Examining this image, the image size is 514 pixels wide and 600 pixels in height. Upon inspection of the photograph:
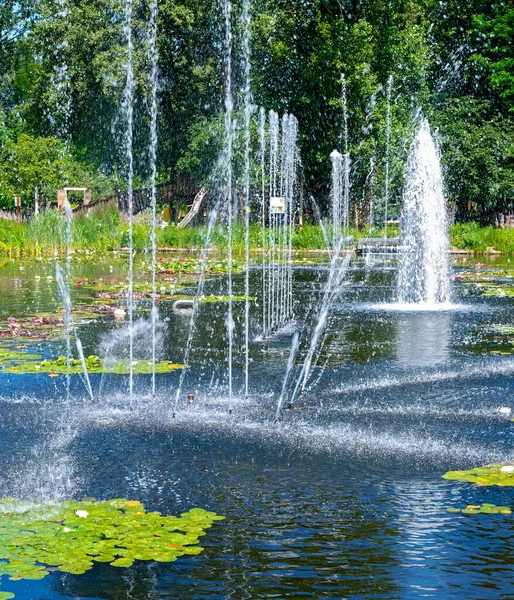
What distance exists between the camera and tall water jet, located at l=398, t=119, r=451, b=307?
16.8 metres

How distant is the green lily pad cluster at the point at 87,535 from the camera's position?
4.64 metres

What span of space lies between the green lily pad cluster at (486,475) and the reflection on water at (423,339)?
4102mm

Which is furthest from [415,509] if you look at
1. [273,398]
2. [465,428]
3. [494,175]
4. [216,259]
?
[494,175]

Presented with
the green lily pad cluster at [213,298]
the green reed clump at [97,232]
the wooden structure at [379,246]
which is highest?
the green reed clump at [97,232]

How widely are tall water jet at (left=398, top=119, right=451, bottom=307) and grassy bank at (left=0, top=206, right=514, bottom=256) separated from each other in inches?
510

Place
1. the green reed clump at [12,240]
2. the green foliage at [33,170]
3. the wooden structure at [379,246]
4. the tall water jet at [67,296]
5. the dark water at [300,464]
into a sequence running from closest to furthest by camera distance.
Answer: the dark water at [300,464] → the tall water jet at [67,296] → the green reed clump at [12,240] → the wooden structure at [379,246] → the green foliage at [33,170]

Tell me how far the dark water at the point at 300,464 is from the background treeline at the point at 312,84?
27459mm

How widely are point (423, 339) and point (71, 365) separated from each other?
14.1 feet

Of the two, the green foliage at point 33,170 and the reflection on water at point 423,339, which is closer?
the reflection on water at point 423,339

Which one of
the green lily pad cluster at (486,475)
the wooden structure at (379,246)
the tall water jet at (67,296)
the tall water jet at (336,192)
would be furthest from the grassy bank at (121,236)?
the green lily pad cluster at (486,475)

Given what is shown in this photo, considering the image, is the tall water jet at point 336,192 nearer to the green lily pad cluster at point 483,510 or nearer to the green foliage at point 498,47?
the green foliage at point 498,47

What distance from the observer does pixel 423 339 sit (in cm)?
1230

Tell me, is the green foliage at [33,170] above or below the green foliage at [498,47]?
below

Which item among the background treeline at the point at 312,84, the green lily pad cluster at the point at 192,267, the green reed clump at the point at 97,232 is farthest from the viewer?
the background treeline at the point at 312,84
